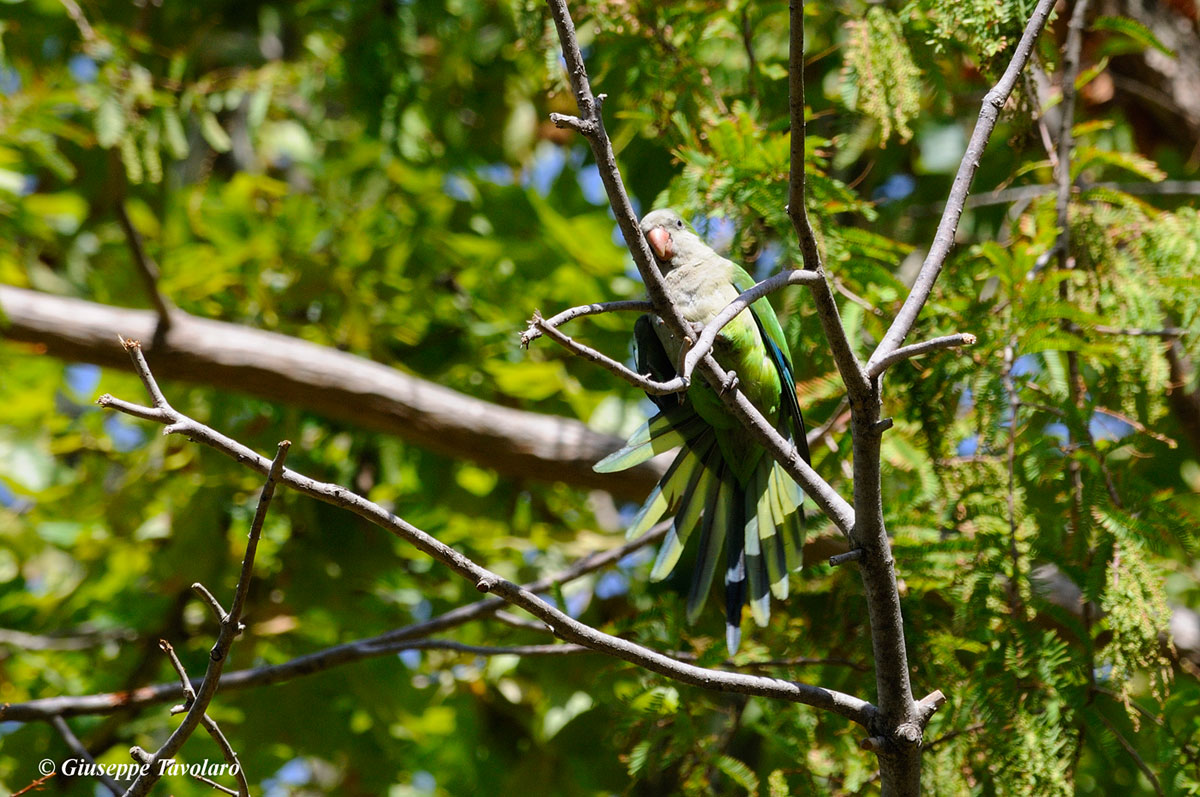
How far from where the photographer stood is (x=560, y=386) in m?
4.20

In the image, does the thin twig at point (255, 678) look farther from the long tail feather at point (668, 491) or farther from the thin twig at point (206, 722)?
the thin twig at point (206, 722)

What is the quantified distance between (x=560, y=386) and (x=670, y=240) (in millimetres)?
1366

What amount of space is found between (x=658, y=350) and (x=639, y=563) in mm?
1725

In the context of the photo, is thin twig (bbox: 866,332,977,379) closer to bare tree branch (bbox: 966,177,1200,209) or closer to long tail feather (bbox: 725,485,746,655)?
long tail feather (bbox: 725,485,746,655)

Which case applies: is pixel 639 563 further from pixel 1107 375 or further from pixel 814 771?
pixel 1107 375

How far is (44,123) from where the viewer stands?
162 inches

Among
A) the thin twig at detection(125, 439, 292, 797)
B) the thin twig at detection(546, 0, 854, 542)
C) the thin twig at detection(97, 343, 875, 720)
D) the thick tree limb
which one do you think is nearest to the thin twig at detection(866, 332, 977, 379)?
the thin twig at detection(546, 0, 854, 542)

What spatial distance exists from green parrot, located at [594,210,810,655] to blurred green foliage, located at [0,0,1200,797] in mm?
136

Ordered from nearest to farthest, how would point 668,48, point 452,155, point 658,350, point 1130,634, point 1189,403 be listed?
point 1130,634
point 658,350
point 668,48
point 1189,403
point 452,155

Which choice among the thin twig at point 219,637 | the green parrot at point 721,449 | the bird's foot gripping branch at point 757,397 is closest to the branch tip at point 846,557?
the bird's foot gripping branch at point 757,397

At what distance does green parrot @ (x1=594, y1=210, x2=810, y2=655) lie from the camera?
9.07 feet

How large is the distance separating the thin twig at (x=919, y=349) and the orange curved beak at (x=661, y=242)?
119 centimetres

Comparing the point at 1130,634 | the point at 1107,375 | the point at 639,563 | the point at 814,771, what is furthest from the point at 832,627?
the point at 639,563

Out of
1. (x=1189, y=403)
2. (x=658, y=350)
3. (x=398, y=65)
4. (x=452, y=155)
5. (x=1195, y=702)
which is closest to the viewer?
(x=1195, y=702)
